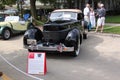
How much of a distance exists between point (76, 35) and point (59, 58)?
1.13 m

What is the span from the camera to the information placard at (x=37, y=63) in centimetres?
830

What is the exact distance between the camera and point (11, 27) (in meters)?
15.8

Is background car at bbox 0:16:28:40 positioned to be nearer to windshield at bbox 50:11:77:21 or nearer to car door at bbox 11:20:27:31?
car door at bbox 11:20:27:31

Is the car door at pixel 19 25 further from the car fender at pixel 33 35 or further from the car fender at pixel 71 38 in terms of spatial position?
the car fender at pixel 71 38

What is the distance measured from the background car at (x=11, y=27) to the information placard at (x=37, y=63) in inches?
275

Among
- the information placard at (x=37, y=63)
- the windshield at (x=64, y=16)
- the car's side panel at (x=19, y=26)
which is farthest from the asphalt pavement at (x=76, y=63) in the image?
the car's side panel at (x=19, y=26)

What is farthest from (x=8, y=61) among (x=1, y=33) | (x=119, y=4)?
(x=119, y=4)

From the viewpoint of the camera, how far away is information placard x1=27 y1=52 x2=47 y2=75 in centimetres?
830

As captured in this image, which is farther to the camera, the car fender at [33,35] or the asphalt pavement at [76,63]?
the car fender at [33,35]

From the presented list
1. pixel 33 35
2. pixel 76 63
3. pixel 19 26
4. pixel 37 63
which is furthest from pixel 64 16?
pixel 37 63

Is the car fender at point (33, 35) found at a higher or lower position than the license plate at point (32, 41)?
higher

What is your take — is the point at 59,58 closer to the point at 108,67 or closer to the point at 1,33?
the point at 108,67

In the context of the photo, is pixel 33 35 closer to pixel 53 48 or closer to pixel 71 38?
pixel 53 48

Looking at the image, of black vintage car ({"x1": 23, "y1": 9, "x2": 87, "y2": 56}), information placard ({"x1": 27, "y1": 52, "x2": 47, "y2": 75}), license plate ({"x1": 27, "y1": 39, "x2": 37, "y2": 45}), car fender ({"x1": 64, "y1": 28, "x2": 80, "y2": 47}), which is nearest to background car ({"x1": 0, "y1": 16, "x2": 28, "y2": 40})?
black vintage car ({"x1": 23, "y1": 9, "x2": 87, "y2": 56})
